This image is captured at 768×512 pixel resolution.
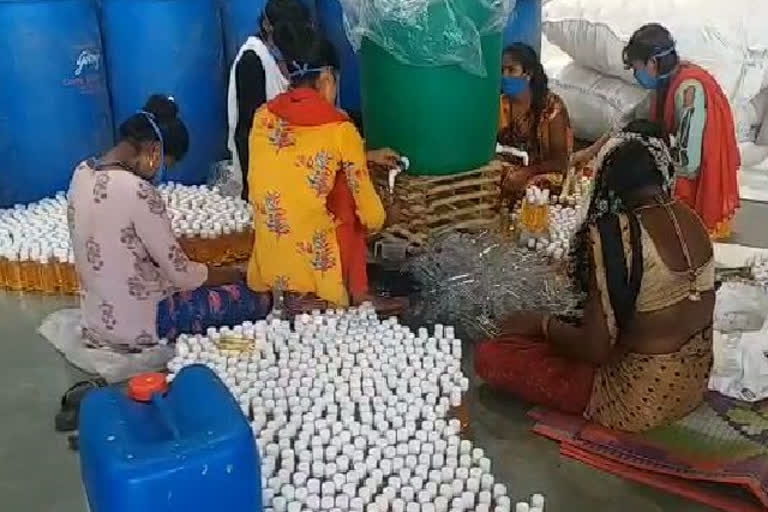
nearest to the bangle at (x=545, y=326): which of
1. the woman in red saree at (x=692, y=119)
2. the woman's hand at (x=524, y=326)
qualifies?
the woman's hand at (x=524, y=326)

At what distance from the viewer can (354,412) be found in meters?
2.17

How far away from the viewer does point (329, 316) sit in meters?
2.58

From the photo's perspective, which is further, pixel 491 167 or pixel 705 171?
pixel 705 171

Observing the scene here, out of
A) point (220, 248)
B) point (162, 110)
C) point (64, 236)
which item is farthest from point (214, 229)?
point (162, 110)

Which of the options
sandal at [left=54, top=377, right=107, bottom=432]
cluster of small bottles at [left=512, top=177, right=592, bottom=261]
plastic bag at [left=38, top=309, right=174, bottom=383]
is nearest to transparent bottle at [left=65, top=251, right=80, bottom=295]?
plastic bag at [left=38, top=309, right=174, bottom=383]

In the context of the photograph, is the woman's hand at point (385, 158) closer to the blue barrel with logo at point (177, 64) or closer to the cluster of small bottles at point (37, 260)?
the cluster of small bottles at point (37, 260)

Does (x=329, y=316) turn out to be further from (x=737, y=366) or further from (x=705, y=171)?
(x=705, y=171)

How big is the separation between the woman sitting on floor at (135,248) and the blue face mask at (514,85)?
1.32 m

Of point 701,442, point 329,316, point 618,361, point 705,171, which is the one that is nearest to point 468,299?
point 329,316

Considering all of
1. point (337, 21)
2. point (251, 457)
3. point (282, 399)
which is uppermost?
point (337, 21)

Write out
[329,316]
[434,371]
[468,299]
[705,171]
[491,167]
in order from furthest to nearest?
[705,171]
[491,167]
[468,299]
[329,316]
[434,371]

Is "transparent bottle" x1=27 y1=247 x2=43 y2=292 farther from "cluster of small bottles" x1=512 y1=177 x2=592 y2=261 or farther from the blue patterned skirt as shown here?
"cluster of small bottles" x1=512 y1=177 x2=592 y2=261

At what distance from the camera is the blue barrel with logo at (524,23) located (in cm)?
398

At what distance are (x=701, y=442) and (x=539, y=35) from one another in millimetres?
2324
